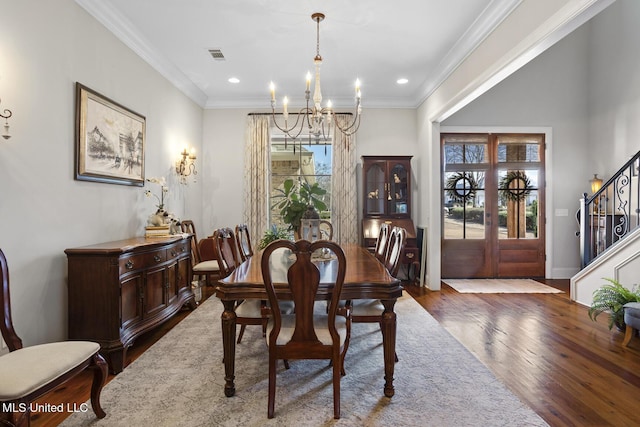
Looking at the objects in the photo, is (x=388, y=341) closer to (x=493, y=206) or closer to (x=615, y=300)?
(x=615, y=300)

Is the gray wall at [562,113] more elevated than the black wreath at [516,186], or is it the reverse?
the gray wall at [562,113]

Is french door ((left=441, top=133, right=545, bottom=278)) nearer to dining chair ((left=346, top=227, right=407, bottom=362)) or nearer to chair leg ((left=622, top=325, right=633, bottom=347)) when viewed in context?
chair leg ((left=622, top=325, right=633, bottom=347))

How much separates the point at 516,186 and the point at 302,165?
3602mm

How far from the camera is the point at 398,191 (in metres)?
5.55

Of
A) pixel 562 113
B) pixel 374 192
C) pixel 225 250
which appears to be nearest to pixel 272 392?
pixel 225 250

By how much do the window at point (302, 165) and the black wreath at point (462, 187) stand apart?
2028mm

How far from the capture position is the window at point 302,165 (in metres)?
5.84

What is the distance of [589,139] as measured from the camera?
5.84 metres

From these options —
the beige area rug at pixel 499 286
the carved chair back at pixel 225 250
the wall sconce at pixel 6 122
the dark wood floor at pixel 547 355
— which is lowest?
the dark wood floor at pixel 547 355

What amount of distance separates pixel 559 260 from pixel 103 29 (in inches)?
275

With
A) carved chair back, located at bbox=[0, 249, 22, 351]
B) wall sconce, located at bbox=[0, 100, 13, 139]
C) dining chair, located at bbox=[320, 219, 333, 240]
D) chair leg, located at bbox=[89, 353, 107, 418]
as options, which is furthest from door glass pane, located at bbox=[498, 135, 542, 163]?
carved chair back, located at bbox=[0, 249, 22, 351]

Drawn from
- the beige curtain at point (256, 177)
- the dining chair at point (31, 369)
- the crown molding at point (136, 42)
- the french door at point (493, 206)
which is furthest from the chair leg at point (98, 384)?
the french door at point (493, 206)

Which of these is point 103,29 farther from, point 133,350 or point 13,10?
point 133,350

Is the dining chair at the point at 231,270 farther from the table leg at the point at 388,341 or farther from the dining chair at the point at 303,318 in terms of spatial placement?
the table leg at the point at 388,341
